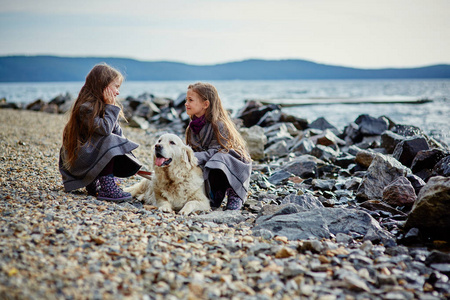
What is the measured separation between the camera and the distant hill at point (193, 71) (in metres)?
151

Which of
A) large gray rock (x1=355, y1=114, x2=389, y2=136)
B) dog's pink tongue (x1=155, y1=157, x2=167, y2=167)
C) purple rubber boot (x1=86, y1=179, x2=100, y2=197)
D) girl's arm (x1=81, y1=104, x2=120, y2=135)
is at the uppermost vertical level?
girl's arm (x1=81, y1=104, x2=120, y2=135)

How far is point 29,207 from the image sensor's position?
4.17 meters

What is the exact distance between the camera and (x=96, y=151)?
4.99 meters

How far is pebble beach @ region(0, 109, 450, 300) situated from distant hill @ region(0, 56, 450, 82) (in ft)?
517

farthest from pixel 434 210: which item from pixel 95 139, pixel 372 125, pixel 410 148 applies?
pixel 372 125

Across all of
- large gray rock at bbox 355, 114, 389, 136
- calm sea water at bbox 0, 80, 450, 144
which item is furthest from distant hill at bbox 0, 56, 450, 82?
large gray rock at bbox 355, 114, 389, 136

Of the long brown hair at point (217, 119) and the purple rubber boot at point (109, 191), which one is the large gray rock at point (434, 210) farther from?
the purple rubber boot at point (109, 191)

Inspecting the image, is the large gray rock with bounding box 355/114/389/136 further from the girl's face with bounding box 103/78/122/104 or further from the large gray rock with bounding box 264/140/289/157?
the girl's face with bounding box 103/78/122/104

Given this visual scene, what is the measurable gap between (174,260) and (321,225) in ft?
6.23

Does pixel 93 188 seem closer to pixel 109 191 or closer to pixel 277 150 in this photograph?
pixel 109 191

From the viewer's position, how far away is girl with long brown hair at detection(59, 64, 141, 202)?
4.96m

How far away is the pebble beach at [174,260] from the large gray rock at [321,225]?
167mm

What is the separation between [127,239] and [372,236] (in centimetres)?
263

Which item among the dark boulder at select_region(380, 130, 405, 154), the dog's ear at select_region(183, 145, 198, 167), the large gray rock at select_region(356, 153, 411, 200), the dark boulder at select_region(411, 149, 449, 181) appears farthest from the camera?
the dark boulder at select_region(380, 130, 405, 154)
